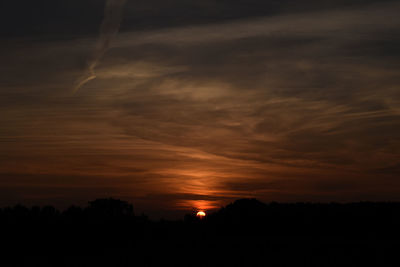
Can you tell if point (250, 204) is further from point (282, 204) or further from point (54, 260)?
point (54, 260)

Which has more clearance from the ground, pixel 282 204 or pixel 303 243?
pixel 282 204

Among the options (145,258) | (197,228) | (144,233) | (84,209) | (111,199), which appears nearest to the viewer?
(145,258)

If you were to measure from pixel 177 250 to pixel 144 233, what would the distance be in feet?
30.6

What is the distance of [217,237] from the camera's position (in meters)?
45.0

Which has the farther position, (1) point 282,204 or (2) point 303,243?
(1) point 282,204

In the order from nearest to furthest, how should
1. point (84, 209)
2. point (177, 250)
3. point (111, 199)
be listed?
point (177, 250) < point (84, 209) < point (111, 199)

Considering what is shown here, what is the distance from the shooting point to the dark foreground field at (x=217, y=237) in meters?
33.3

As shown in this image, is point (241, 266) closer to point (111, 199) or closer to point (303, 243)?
point (303, 243)

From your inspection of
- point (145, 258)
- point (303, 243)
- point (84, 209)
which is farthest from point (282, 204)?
point (145, 258)

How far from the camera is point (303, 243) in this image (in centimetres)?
4062

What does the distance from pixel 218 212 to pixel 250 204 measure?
4181mm

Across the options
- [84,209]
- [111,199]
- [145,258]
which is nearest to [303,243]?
[145,258]

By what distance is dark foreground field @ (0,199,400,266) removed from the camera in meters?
33.3

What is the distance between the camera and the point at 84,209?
52375 mm
